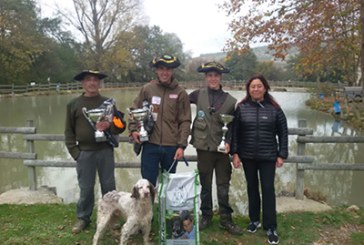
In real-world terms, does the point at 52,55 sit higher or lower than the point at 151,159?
higher

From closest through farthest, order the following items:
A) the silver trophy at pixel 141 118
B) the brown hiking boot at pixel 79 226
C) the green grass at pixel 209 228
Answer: the silver trophy at pixel 141 118
the green grass at pixel 209 228
the brown hiking boot at pixel 79 226

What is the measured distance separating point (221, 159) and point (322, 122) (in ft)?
43.6

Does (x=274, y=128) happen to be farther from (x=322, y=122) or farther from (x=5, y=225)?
(x=322, y=122)

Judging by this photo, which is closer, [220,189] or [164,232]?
[164,232]

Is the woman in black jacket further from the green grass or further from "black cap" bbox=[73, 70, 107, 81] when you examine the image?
"black cap" bbox=[73, 70, 107, 81]

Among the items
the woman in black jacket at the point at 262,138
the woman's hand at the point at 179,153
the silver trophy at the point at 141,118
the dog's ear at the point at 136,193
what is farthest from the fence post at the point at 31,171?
the woman in black jacket at the point at 262,138

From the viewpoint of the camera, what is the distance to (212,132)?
3.88 meters

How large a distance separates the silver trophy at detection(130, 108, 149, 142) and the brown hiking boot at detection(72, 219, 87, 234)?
1356 millimetres

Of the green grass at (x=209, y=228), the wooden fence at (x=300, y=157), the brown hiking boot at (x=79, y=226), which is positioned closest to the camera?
the green grass at (x=209, y=228)

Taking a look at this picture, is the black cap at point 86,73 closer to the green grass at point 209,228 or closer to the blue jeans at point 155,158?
the blue jeans at point 155,158

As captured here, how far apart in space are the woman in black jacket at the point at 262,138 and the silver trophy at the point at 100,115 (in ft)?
4.64

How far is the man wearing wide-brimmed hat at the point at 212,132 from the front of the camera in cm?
387

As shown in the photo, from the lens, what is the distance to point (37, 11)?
132ft

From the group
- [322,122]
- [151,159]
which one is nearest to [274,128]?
[151,159]
